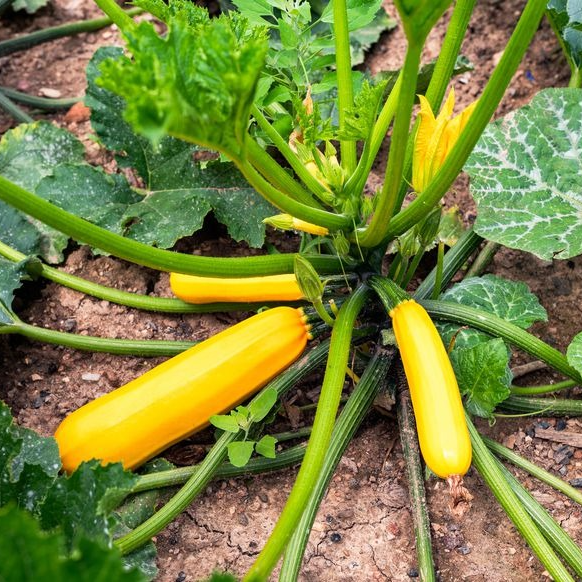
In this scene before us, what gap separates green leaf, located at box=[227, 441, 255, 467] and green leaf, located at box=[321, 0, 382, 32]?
99 cm

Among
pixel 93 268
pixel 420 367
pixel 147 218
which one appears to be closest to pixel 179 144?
pixel 147 218

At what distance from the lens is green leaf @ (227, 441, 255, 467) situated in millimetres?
Answer: 1714

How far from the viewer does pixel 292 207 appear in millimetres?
1606

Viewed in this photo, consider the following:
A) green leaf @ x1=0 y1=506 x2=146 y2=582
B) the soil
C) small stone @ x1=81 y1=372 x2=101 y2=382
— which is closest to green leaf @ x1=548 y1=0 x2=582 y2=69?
the soil

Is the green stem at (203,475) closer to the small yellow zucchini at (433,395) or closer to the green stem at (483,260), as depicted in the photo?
the small yellow zucchini at (433,395)

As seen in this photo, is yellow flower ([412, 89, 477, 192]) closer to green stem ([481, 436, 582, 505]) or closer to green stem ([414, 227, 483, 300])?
green stem ([414, 227, 483, 300])

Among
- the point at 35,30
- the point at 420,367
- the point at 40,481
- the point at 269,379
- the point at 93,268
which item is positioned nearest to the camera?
the point at 40,481

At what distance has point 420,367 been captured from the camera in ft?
5.46

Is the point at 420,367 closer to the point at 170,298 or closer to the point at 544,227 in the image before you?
the point at 544,227

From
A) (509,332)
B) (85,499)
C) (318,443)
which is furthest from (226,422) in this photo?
(509,332)

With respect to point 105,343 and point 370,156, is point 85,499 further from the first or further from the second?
point 370,156

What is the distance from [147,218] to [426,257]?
811 mm

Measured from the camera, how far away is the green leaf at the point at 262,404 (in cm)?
175

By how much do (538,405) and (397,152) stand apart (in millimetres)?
841
